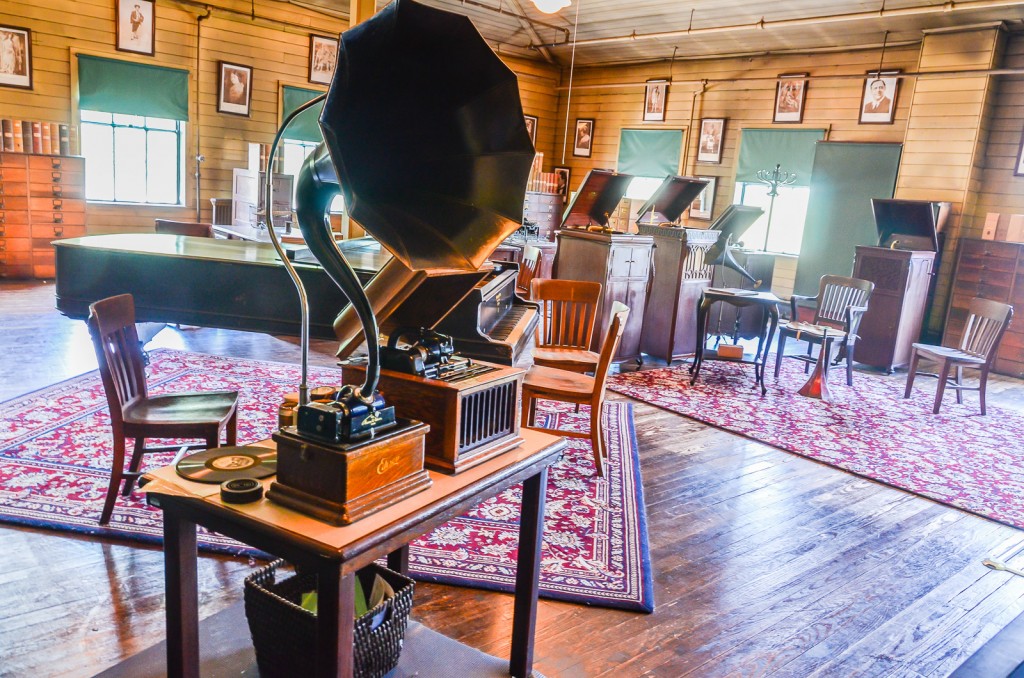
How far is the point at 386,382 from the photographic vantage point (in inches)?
66.8

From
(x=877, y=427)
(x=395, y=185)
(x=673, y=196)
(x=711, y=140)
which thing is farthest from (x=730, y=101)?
(x=395, y=185)

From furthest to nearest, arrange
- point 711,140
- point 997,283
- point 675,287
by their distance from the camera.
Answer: point 711,140 < point 997,283 < point 675,287

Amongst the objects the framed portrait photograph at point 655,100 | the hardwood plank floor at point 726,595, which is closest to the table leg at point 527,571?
the hardwood plank floor at point 726,595

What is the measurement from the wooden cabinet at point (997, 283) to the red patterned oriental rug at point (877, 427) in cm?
123

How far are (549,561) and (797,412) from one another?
3.16 metres

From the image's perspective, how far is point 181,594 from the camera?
1.59 metres

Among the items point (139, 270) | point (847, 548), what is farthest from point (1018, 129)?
point (139, 270)

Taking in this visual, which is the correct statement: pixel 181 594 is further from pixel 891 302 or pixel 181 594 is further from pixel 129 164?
pixel 129 164

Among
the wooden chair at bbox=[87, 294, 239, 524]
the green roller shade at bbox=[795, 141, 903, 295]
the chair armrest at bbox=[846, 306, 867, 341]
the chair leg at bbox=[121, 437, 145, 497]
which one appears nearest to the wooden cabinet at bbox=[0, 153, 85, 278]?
the wooden chair at bbox=[87, 294, 239, 524]

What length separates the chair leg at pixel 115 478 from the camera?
2.88 meters

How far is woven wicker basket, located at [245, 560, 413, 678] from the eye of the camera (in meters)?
1.74

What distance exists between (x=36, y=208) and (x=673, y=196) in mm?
6883

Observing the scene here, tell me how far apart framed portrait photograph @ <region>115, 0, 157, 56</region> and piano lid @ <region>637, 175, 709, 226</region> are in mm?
6265

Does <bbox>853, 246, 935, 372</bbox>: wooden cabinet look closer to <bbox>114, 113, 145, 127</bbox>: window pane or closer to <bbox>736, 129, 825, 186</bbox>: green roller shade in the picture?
<bbox>736, 129, 825, 186</bbox>: green roller shade
